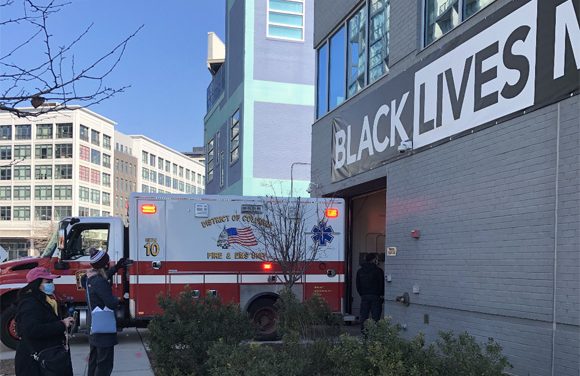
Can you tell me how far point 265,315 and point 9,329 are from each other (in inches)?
192

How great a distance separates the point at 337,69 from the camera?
13594 millimetres

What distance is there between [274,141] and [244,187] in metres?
2.73

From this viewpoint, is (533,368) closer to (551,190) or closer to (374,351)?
(551,190)

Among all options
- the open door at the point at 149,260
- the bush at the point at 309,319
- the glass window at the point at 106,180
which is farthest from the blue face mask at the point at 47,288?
the glass window at the point at 106,180

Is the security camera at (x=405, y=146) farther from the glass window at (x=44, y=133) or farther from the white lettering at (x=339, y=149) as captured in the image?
the glass window at (x=44, y=133)

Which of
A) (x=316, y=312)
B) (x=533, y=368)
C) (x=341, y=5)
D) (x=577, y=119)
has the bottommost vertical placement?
(x=533, y=368)

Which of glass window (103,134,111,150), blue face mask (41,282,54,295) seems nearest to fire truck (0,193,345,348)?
blue face mask (41,282,54,295)

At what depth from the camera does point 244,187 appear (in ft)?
78.8

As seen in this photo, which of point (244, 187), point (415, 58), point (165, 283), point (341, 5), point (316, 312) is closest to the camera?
point (316, 312)

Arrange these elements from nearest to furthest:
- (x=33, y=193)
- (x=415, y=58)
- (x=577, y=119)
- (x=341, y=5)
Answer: (x=577, y=119) < (x=415, y=58) < (x=341, y=5) < (x=33, y=193)

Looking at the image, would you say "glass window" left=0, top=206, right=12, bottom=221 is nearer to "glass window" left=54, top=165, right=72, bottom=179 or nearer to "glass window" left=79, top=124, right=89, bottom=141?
"glass window" left=54, top=165, right=72, bottom=179

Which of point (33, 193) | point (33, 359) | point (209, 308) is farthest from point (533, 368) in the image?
point (33, 193)

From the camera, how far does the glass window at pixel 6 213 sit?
92.4m

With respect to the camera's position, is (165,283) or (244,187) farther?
(244,187)
